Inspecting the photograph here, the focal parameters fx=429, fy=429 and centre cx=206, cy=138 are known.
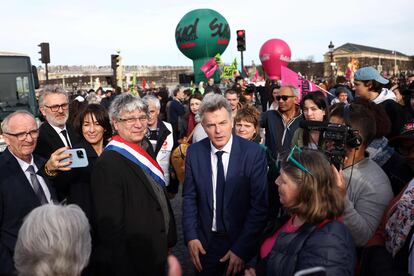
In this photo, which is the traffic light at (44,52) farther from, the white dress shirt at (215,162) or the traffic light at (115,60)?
the white dress shirt at (215,162)

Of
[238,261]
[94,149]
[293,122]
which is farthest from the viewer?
[293,122]

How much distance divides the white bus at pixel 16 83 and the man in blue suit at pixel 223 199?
300 inches

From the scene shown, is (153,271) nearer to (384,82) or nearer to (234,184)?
(234,184)

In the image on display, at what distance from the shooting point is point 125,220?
8.50 ft

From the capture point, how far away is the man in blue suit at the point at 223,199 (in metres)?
2.93

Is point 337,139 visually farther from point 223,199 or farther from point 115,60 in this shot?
point 115,60

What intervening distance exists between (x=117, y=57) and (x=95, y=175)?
17431 mm

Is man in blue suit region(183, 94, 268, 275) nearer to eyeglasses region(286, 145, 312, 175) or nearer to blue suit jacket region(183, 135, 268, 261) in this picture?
blue suit jacket region(183, 135, 268, 261)

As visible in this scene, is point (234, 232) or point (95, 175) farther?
point (234, 232)

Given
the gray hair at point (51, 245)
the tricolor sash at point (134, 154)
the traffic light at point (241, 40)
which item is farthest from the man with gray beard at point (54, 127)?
the traffic light at point (241, 40)

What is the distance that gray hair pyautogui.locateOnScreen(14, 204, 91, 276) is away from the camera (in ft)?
5.55

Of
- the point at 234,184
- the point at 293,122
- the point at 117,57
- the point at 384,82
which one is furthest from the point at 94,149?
the point at 117,57

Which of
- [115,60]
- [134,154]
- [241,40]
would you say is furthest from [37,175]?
[115,60]

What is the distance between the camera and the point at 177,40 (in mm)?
24328
